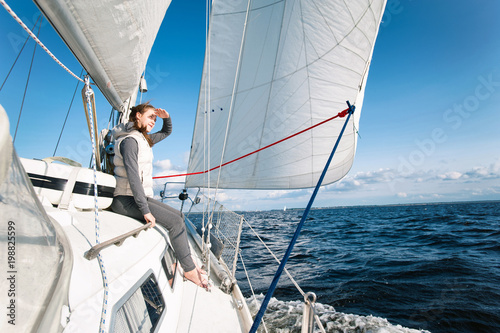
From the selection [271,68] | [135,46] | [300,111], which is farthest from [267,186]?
[135,46]

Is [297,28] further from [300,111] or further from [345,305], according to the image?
[345,305]

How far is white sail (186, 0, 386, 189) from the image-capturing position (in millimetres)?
3596

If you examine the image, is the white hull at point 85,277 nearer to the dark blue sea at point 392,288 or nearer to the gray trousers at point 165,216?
the gray trousers at point 165,216

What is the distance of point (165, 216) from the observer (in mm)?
1961

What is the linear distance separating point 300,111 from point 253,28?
1.90m

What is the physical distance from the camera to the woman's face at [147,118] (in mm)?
1986

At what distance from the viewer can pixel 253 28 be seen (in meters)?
4.51

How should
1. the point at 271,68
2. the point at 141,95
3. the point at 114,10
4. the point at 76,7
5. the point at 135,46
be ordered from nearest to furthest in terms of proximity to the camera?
the point at 76,7 < the point at 114,10 < the point at 135,46 < the point at 271,68 < the point at 141,95

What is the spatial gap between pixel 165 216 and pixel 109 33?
1334 millimetres

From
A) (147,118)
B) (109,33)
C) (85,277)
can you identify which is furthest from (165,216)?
(109,33)

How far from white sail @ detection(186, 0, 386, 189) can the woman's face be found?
4.64 feet

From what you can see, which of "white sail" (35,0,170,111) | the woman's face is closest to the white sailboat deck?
the woman's face

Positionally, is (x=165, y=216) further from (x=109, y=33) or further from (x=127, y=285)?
(x=109, y=33)

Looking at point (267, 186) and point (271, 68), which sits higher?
point (271, 68)
